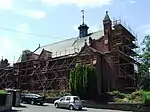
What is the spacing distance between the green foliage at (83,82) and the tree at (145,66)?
27.5 feet

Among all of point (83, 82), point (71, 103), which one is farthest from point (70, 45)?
point (71, 103)

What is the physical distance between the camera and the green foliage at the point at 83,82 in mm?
40219

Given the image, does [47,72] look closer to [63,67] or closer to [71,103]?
[63,67]

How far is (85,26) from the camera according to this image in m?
59.2

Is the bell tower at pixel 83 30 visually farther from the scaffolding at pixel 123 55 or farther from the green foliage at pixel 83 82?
the green foliage at pixel 83 82

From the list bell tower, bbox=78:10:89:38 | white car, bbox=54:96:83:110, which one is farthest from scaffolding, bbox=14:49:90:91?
white car, bbox=54:96:83:110

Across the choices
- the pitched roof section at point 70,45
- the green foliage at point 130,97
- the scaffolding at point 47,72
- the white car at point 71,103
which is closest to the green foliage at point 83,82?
the green foliage at point 130,97

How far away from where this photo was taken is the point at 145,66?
43.5 m

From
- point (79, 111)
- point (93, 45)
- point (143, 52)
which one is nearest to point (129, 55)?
point (143, 52)

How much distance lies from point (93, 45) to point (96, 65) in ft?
19.1

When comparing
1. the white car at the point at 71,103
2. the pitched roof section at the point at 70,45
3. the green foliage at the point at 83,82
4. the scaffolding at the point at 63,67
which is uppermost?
the pitched roof section at the point at 70,45

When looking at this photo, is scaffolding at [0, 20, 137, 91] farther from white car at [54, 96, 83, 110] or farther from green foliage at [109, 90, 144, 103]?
white car at [54, 96, 83, 110]

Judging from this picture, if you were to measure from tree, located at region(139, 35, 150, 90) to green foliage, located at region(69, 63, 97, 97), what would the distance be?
27.5 ft

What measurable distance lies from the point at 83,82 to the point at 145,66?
1074 centimetres
